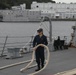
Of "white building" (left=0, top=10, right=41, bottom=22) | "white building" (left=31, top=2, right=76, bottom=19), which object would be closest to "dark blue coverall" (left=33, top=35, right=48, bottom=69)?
"white building" (left=0, top=10, right=41, bottom=22)

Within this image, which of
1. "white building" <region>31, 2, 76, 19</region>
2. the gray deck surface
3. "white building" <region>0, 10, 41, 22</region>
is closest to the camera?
the gray deck surface

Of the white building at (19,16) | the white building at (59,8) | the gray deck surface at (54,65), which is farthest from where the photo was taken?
the white building at (59,8)

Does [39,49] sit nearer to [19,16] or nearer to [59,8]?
[19,16]

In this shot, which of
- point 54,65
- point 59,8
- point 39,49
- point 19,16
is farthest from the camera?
point 59,8

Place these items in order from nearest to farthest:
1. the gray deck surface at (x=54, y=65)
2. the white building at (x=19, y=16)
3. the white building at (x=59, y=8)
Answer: the gray deck surface at (x=54, y=65) < the white building at (x=19, y=16) < the white building at (x=59, y=8)

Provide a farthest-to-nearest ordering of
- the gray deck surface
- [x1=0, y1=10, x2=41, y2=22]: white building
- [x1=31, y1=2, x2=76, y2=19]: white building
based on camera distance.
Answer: [x1=31, y1=2, x2=76, y2=19]: white building
[x1=0, y1=10, x2=41, y2=22]: white building
the gray deck surface

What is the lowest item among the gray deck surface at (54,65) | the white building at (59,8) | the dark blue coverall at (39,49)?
the gray deck surface at (54,65)

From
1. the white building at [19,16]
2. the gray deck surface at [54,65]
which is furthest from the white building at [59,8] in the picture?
the gray deck surface at [54,65]

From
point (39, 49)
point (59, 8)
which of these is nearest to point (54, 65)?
point (39, 49)

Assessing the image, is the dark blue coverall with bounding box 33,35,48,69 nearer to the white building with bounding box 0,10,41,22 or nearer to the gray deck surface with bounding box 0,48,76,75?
the gray deck surface with bounding box 0,48,76,75

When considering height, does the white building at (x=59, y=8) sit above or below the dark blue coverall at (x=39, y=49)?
above

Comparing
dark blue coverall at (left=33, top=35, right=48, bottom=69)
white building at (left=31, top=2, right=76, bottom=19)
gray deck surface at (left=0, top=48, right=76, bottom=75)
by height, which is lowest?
gray deck surface at (left=0, top=48, right=76, bottom=75)

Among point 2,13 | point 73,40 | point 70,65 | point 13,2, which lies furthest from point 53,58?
point 13,2

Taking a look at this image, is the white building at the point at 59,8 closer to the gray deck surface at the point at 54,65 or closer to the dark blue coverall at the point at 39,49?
the gray deck surface at the point at 54,65
